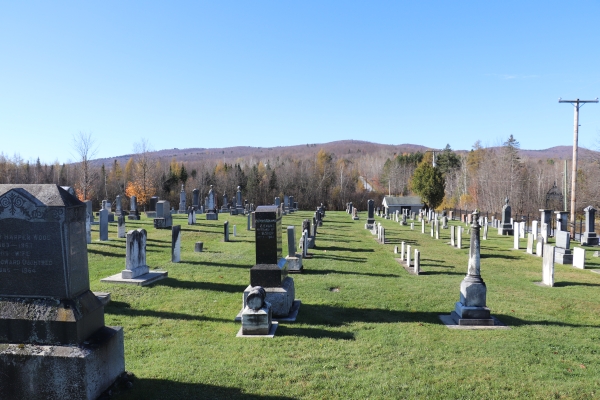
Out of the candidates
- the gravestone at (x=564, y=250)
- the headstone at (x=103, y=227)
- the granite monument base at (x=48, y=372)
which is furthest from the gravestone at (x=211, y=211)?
the granite monument base at (x=48, y=372)

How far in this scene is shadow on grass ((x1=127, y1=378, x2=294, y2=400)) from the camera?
5164mm

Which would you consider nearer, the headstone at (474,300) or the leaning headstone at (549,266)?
the headstone at (474,300)

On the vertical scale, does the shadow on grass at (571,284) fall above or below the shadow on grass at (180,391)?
below

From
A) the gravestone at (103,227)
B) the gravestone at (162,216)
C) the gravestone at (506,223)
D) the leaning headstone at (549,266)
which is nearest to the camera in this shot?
the leaning headstone at (549,266)

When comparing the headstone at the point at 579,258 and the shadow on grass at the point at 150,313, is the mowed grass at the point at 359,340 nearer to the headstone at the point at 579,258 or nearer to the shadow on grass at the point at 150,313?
the shadow on grass at the point at 150,313

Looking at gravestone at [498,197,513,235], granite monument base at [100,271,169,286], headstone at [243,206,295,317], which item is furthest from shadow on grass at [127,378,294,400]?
gravestone at [498,197,513,235]

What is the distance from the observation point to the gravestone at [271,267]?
865 centimetres

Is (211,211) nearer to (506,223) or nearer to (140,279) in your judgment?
(506,223)

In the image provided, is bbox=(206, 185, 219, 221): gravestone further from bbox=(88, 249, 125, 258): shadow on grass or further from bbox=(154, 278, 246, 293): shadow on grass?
bbox=(154, 278, 246, 293): shadow on grass

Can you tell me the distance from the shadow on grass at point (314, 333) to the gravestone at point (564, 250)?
42.4 feet

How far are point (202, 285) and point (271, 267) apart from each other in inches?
129

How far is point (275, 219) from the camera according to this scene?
948cm

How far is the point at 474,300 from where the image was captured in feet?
28.3

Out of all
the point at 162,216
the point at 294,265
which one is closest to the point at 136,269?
the point at 294,265
